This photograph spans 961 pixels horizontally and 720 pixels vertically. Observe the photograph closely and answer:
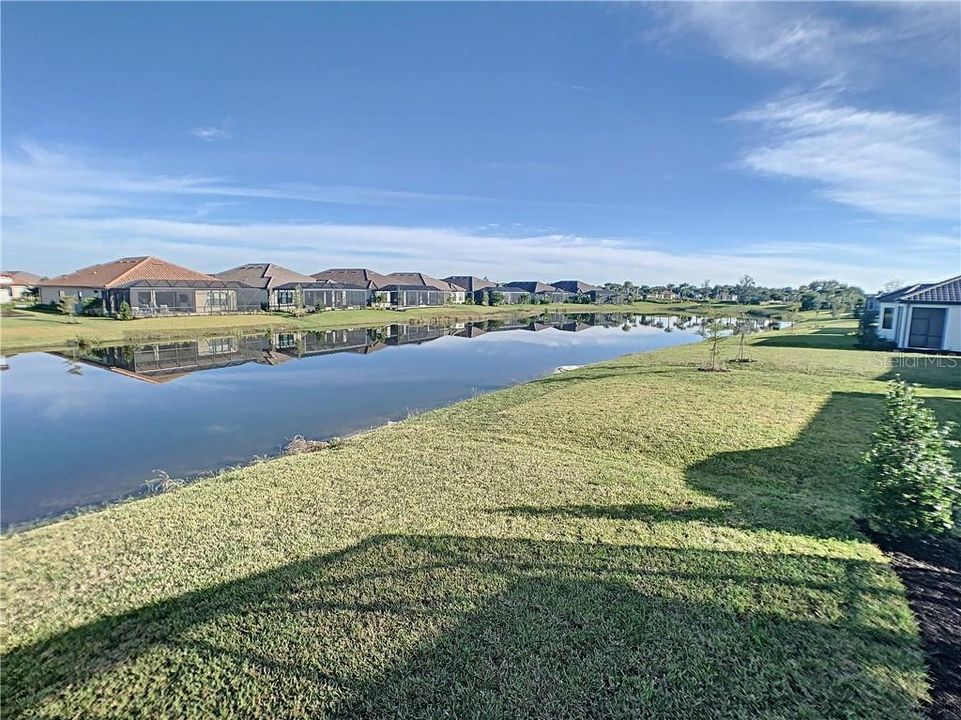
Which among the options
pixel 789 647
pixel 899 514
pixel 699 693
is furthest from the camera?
pixel 899 514

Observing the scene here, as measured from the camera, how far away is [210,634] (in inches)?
117

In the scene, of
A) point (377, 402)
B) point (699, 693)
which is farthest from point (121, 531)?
point (377, 402)

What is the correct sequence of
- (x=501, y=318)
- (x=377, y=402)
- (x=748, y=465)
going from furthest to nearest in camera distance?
(x=501, y=318) < (x=377, y=402) < (x=748, y=465)

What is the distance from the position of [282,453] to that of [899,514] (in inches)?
303

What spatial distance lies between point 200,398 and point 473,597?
37.0 feet

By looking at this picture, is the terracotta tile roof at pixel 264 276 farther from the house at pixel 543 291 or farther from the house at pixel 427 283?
the house at pixel 543 291

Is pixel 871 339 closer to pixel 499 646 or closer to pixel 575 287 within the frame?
pixel 499 646

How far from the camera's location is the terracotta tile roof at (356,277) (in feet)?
168

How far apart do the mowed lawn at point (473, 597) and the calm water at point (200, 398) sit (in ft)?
8.18

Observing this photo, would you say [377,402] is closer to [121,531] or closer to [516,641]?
[121,531]

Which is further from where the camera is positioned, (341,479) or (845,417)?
(845,417)

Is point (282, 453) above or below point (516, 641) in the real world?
below

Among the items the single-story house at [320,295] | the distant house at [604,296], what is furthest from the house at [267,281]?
the distant house at [604,296]

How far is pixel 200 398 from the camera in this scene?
12.2 m
